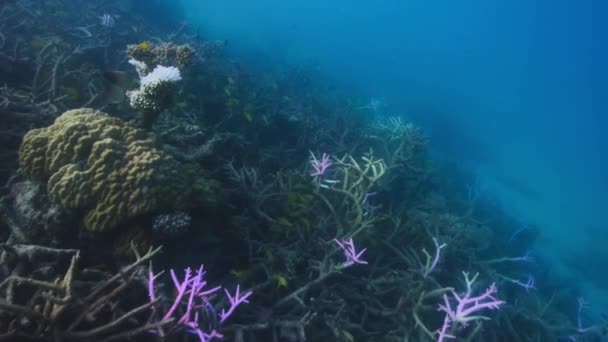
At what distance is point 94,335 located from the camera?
204cm

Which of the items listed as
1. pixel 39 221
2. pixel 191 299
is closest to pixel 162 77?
pixel 39 221

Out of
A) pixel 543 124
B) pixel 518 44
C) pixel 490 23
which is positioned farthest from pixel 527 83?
pixel 490 23

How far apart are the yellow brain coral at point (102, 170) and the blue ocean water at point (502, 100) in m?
16.5

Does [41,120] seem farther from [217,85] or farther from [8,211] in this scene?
[217,85]

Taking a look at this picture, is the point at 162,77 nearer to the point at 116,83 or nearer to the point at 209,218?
the point at 116,83

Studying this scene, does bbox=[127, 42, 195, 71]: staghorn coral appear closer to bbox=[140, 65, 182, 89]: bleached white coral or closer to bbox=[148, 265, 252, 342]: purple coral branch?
bbox=[140, 65, 182, 89]: bleached white coral

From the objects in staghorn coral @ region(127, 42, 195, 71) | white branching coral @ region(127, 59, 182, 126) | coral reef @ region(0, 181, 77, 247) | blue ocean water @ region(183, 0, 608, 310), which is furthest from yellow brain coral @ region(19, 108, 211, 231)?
blue ocean water @ region(183, 0, 608, 310)

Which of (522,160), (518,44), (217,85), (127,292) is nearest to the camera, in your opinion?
(127,292)

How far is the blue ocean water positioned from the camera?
66.3ft

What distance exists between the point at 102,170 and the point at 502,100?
57171 millimetres

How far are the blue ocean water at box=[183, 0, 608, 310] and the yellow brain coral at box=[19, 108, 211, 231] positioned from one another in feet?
54.3

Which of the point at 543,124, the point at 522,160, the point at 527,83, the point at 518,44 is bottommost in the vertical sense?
the point at 522,160

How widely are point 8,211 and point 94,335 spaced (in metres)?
1.61

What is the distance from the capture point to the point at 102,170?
2.92 meters
